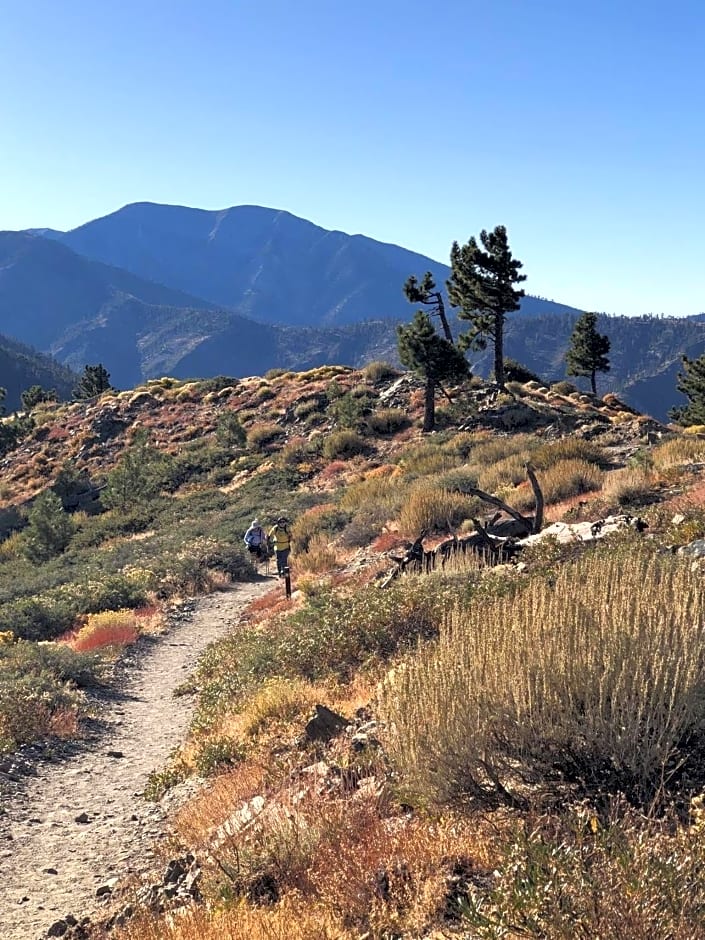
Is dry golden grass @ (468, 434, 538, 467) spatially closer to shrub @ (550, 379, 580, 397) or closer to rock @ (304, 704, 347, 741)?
shrub @ (550, 379, 580, 397)

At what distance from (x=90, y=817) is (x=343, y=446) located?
27931mm

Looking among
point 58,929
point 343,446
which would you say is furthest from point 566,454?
point 58,929

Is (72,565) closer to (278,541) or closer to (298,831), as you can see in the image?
(278,541)

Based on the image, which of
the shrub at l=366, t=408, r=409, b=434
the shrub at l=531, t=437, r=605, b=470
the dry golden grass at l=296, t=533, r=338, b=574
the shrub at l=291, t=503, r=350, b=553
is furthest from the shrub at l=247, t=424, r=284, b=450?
the shrub at l=531, t=437, r=605, b=470

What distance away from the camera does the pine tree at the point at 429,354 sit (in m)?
32.6

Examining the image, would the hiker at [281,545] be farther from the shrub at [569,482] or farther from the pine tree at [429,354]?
the pine tree at [429,354]

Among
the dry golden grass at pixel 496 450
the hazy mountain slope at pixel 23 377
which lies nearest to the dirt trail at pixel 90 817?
the dry golden grass at pixel 496 450

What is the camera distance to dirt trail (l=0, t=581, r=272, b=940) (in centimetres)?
498

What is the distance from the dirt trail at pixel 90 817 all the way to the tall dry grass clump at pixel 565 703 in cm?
270

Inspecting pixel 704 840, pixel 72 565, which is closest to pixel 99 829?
pixel 704 840

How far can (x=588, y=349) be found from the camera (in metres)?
59.1

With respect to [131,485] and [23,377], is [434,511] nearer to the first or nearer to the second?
[131,485]

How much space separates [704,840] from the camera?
2.81m

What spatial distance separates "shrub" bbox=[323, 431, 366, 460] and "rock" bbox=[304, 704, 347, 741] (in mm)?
27481
